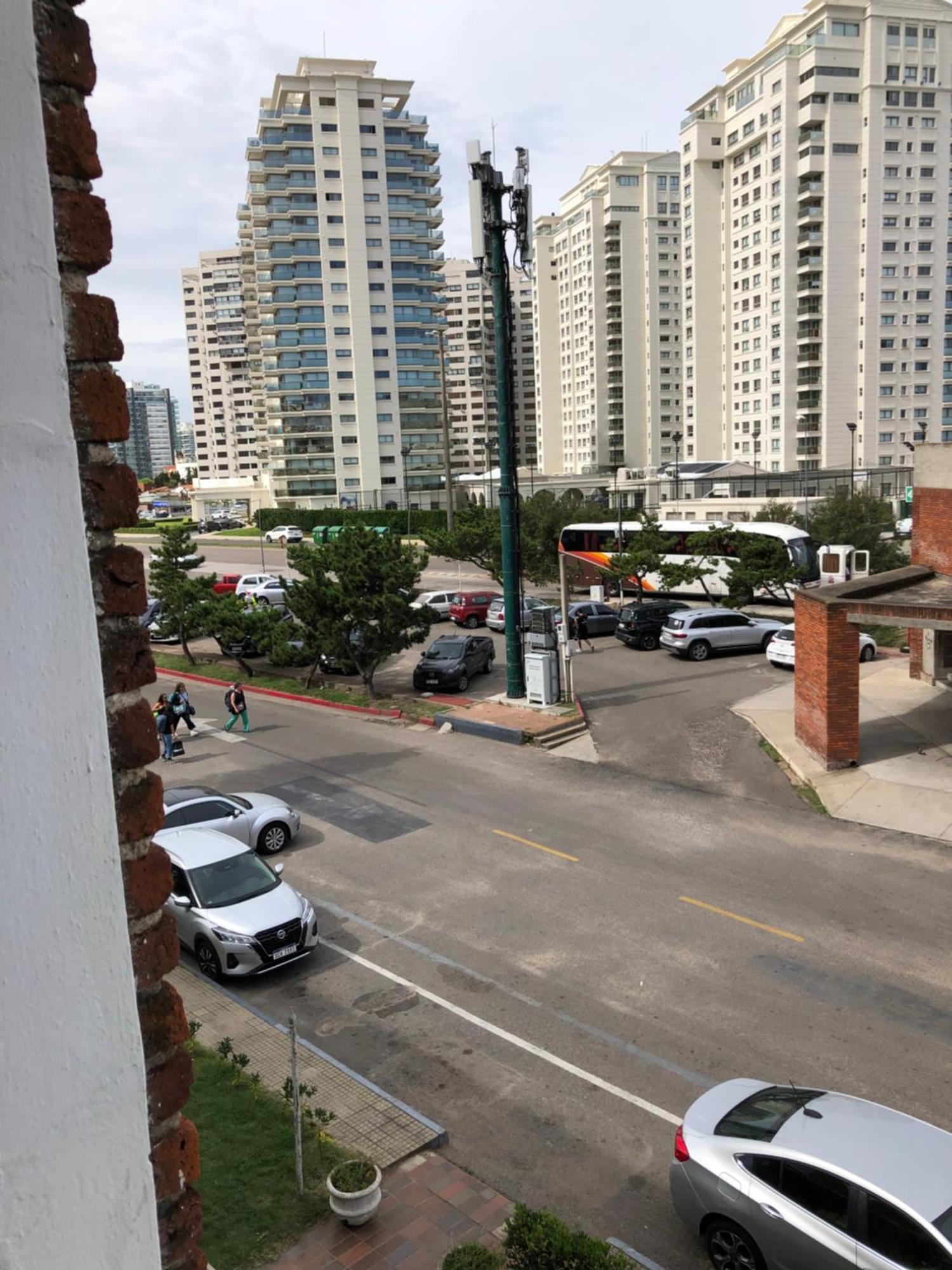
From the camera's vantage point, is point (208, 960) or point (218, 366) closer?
point (208, 960)

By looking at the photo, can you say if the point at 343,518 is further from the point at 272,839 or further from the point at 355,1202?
the point at 355,1202

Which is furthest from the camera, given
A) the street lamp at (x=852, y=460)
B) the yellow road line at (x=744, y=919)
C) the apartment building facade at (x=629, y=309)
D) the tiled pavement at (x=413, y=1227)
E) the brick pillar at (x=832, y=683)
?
the apartment building facade at (x=629, y=309)

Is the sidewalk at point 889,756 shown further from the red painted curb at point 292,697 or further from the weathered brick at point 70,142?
the weathered brick at point 70,142

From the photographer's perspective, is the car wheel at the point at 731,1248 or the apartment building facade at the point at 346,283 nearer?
the car wheel at the point at 731,1248

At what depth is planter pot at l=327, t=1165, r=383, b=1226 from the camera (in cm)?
726

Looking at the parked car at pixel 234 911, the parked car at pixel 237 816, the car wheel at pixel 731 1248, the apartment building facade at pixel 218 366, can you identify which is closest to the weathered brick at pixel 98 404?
the car wheel at pixel 731 1248

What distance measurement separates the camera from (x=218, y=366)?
576ft

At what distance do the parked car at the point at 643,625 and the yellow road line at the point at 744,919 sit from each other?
21.0 m

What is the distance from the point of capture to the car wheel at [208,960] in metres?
12.0

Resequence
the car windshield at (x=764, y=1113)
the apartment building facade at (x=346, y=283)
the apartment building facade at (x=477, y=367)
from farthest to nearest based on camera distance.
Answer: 1. the apartment building facade at (x=477, y=367)
2. the apartment building facade at (x=346, y=283)
3. the car windshield at (x=764, y=1113)

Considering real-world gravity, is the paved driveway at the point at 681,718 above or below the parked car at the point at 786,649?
below

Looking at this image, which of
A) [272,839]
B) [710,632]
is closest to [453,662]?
[710,632]

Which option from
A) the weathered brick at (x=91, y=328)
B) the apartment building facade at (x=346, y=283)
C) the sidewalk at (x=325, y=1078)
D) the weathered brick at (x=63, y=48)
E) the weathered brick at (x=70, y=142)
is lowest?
the sidewalk at (x=325, y=1078)

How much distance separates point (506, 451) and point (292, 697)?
9.85 metres
